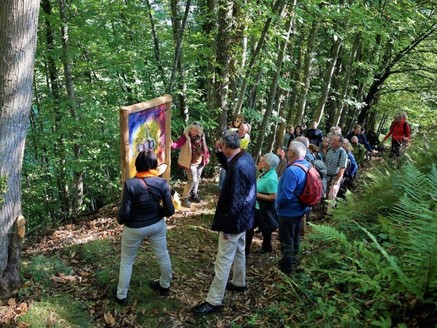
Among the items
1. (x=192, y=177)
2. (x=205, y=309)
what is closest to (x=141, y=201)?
(x=205, y=309)

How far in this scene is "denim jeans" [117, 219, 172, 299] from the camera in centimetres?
450

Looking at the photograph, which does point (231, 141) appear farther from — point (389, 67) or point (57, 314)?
point (389, 67)

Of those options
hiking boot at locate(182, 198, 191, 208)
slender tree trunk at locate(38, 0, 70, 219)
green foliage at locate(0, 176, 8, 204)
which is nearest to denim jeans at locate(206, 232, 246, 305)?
green foliage at locate(0, 176, 8, 204)

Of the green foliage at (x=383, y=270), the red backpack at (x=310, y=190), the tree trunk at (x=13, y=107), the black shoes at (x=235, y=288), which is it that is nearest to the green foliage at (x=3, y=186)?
the tree trunk at (x=13, y=107)

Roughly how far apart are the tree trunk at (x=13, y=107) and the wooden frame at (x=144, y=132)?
5.13ft

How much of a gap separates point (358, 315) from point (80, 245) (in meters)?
4.73

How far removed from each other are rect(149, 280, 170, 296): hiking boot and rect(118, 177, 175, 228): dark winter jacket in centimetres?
115

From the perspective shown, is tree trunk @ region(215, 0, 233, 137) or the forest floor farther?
tree trunk @ region(215, 0, 233, 137)

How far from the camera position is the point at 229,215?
4496mm

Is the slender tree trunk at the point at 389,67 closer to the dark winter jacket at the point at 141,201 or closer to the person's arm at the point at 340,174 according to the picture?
the person's arm at the point at 340,174

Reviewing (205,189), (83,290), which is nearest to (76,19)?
(205,189)

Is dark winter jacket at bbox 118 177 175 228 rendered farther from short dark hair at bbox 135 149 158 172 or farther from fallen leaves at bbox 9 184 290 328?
fallen leaves at bbox 9 184 290 328

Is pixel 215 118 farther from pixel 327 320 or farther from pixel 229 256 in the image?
pixel 327 320

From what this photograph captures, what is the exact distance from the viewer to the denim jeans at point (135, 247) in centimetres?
450
